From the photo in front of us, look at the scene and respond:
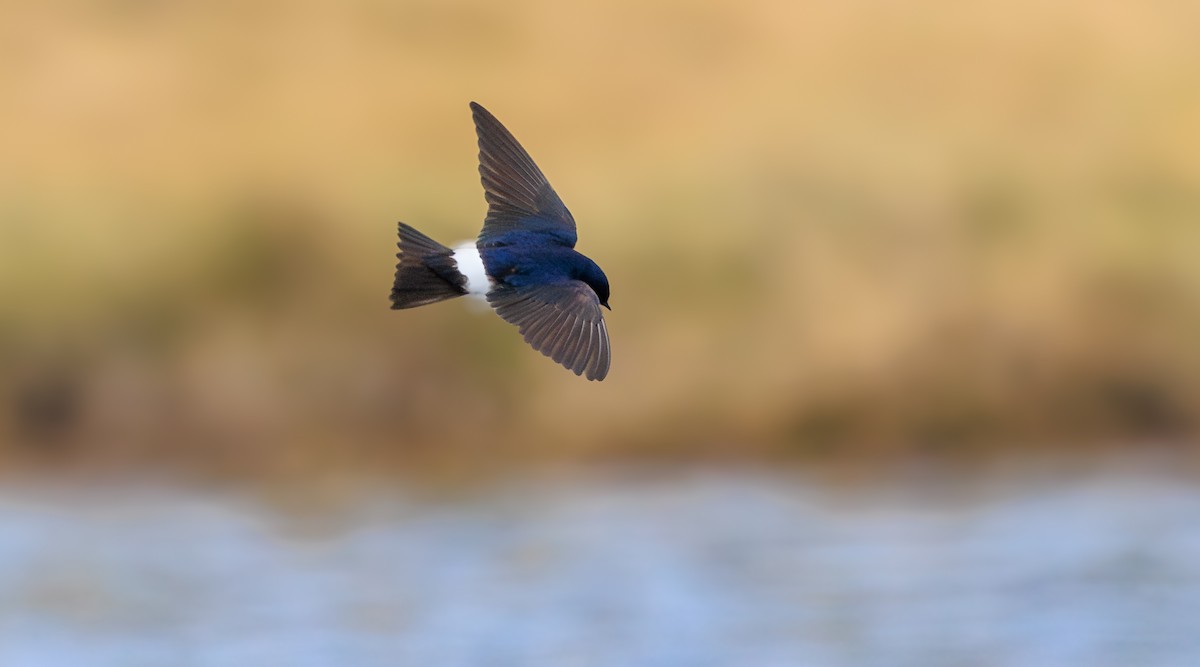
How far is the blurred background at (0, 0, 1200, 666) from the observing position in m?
8.78

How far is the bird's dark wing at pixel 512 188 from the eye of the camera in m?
5.19

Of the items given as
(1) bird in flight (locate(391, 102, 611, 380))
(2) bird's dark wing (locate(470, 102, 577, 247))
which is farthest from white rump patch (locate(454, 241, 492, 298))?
(2) bird's dark wing (locate(470, 102, 577, 247))

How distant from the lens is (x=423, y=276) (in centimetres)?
462

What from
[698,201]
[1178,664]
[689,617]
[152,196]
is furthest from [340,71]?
[1178,664]

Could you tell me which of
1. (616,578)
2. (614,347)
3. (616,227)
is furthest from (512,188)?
(616,227)

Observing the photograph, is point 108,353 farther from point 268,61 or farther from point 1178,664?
point 1178,664

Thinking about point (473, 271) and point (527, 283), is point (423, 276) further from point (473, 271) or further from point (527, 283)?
point (527, 283)

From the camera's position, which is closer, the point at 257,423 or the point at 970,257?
the point at 257,423

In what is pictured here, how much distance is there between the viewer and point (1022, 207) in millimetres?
10703

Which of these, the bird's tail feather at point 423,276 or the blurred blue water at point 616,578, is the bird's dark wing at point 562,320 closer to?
the bird's tail feather at point 423,276

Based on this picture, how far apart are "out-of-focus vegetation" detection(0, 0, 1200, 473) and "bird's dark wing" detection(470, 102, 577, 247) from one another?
3.98m

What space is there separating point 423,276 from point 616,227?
533 centimetres

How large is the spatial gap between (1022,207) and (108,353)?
4.34 meters

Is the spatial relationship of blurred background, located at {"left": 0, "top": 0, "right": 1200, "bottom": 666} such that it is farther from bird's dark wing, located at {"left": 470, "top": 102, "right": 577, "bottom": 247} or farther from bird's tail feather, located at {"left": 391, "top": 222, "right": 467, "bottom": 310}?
bird's tail feather, located at {"left": 391, "top": 222, "right": 467, "bottom": 310}
